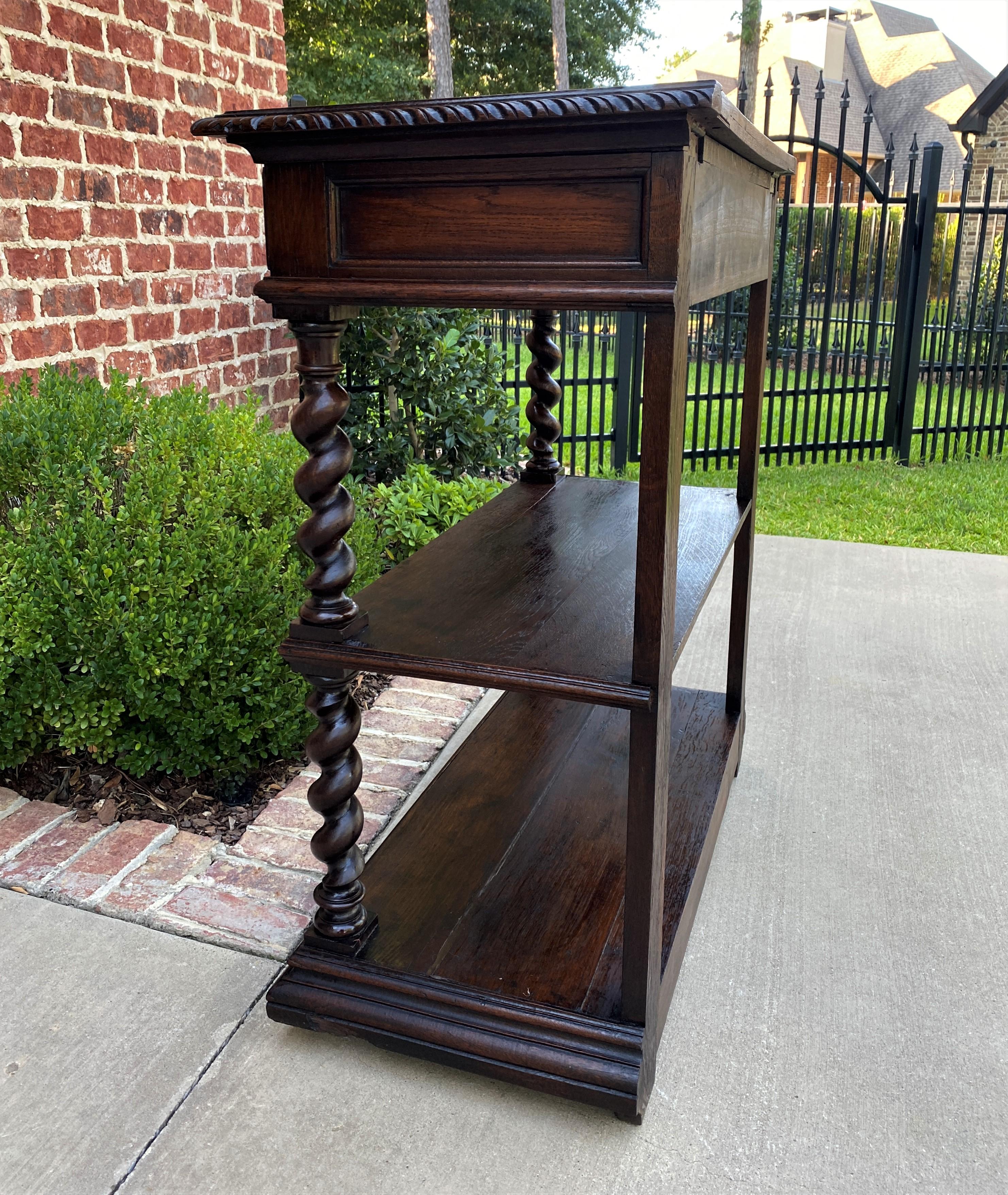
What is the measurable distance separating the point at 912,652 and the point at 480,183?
9.22 ft

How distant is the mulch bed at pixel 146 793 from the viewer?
97.7 inches

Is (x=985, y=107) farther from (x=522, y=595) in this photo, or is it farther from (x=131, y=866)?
(x=131, y=866)

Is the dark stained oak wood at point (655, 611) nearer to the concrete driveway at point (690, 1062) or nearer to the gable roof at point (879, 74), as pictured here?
the concrete driveway at point (690, 1062)

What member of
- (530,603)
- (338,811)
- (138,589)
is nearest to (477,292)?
(530,603)

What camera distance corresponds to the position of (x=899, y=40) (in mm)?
35719

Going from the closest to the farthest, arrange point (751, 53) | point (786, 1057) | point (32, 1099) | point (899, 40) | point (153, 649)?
point (32, 1099), point (786, 1057), point (153, 649), point (751, 53), point (899, 40)

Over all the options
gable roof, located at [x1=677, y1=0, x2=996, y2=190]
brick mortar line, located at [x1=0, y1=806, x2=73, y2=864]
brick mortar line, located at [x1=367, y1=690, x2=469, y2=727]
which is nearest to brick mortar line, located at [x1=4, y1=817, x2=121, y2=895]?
brick mortar line, located at [x1=0, y1=806, x2=73, y2=864]

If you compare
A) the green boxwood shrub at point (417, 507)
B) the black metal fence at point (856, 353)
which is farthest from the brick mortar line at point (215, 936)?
the black metal fence at point (856, 353)

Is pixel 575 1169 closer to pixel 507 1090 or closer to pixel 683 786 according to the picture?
pixel 507 1090

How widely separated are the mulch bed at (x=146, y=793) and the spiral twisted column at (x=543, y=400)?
1100 mm

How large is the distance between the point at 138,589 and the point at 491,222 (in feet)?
4.44

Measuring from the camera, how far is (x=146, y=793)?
2.56 meters

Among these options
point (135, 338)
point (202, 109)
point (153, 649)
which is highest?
point (202, 109)

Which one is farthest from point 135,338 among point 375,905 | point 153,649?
point 375,905
